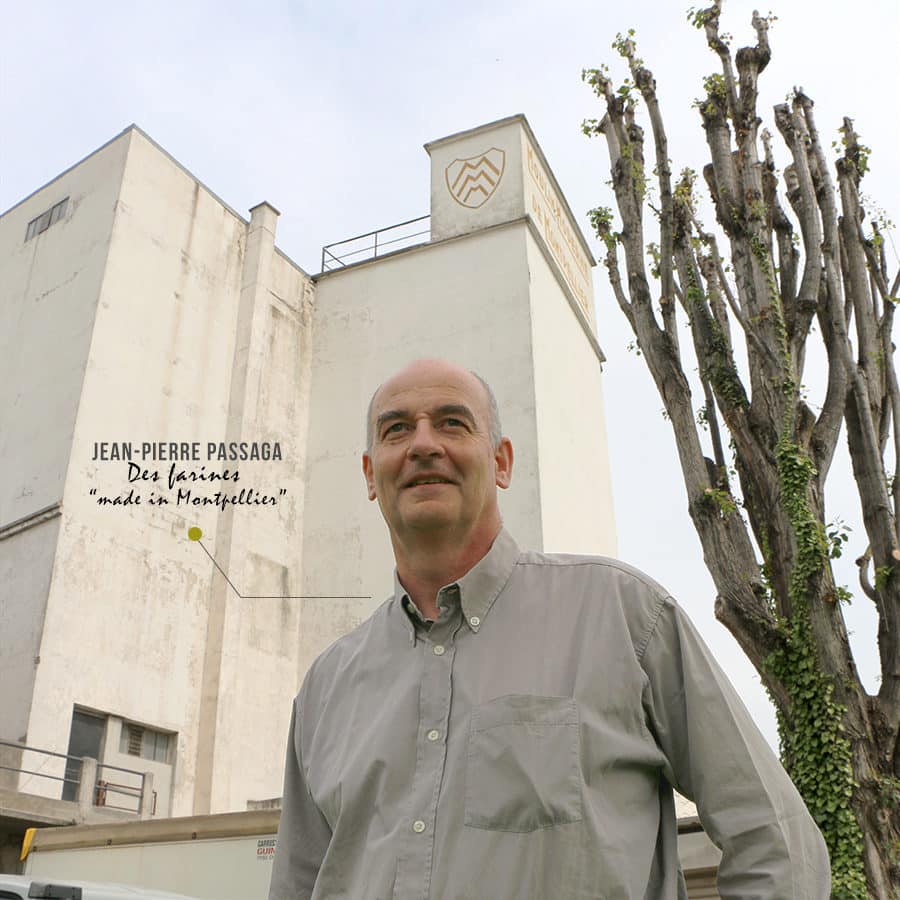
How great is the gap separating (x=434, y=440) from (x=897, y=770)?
7.52 m

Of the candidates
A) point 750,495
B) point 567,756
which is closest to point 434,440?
point 567,756

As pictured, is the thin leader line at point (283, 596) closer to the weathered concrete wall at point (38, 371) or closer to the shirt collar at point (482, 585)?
the weathered concrete wall at point (38, 371)

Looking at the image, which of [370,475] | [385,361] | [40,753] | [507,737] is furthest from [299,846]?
[385,361]

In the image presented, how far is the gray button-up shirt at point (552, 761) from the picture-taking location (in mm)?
1518

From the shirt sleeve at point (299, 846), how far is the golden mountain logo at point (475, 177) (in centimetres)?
2156

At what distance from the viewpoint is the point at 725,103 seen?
36.3 ft

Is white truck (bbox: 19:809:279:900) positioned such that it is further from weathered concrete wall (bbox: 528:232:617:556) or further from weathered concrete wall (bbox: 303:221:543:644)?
weathered concrete wall (bbox: 528:232:617:556)

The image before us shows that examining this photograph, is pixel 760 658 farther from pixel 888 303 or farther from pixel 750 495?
pixel 888 303

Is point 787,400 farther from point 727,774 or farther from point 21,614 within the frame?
point 21,614

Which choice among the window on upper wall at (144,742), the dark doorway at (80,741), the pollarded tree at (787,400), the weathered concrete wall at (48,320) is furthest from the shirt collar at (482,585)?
the weathered concrete wall at (48,320)

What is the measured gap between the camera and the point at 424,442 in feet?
6.40

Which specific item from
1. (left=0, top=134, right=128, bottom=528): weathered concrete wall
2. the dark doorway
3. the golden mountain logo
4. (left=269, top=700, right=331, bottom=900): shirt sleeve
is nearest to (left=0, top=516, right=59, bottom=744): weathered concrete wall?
(left=0, top=134, right=128, bottom=528): weathered concrete wall

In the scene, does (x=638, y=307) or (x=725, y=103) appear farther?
(x=725, y=103)

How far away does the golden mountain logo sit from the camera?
74.1 ft
